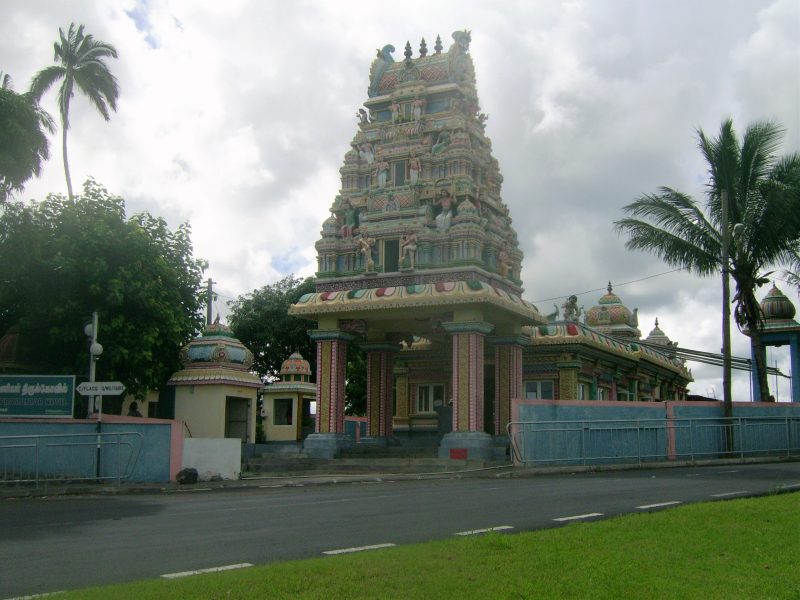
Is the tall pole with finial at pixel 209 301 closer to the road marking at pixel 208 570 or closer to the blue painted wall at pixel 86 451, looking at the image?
the blue painted wall at pixel 86 451

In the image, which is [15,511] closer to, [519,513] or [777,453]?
[519,513]

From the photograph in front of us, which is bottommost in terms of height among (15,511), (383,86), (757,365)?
(15,511)

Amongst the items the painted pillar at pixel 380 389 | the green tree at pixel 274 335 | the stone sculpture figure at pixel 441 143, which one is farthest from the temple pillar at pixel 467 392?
the green tree at pixel 274 335

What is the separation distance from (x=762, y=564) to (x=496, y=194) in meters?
24.7

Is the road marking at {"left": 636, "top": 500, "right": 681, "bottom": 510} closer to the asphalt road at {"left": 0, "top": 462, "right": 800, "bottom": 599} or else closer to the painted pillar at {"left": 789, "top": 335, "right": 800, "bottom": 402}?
the asphalt road at {"left": 0, "top": 462, "right": 800, "bottom": 599}

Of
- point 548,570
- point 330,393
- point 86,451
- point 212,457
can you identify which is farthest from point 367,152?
point 548,570

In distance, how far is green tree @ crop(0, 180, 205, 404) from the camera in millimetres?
29062

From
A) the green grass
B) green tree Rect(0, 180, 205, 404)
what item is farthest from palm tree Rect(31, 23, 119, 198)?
the green grass

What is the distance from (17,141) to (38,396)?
637 centimetres

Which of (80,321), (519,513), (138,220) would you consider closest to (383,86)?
(138,220)

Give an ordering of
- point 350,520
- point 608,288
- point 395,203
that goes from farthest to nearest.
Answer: point 608,288 < point 395,203 < point 350,520

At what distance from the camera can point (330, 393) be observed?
98.2ft

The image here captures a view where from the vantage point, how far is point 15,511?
15242mm

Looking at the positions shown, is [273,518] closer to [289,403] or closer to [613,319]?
[289,403]
